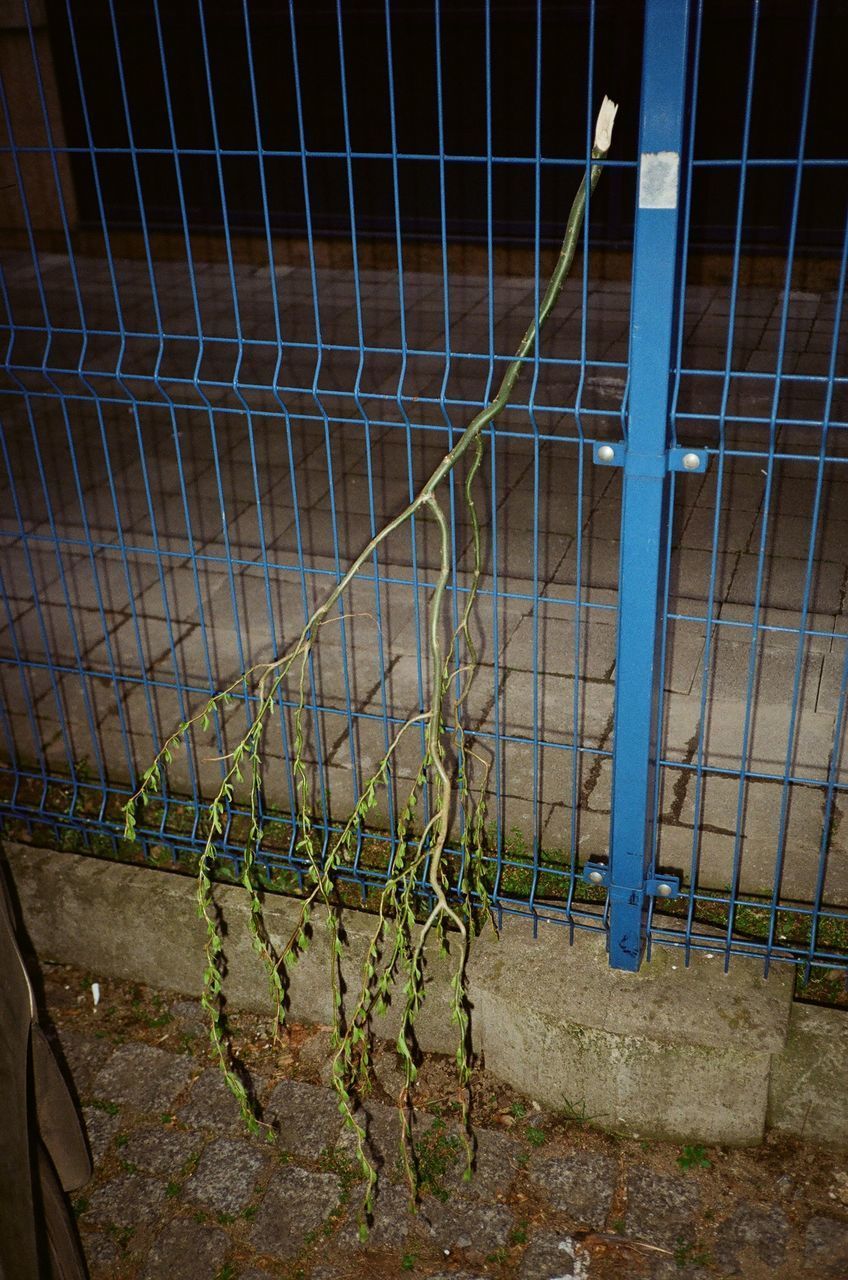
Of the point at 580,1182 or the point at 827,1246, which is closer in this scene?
the point at 827,1246

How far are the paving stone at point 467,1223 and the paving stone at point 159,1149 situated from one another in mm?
652

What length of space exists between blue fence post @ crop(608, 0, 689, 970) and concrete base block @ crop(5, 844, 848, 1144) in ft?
0.45

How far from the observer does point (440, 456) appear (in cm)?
602

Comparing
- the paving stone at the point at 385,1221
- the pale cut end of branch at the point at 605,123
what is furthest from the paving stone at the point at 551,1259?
the pale cut end of branch at the point at 605,123

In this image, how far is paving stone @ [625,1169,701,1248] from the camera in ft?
9.22

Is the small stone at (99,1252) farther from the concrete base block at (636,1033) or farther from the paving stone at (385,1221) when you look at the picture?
the concrete base block at (636,1033)

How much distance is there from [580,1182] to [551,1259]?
216mm

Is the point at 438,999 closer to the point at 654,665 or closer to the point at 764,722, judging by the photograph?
the point at 654,665

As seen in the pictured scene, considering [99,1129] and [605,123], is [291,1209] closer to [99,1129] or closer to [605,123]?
[99,1129]

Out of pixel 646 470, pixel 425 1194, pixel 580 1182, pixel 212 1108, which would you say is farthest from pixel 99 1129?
pixel 646 470

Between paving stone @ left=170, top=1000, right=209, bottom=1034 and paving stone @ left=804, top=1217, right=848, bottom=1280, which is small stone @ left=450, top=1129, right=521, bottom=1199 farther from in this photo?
paving stone @ left=170, top=1000, right=209, bottom=1034

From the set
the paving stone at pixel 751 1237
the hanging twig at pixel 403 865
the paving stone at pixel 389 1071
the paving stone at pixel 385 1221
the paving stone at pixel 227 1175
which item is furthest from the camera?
the paving stone at pixel 389 1071

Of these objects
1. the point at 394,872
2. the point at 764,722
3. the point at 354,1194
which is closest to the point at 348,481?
the point at 764,722

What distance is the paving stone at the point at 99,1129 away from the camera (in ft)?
10.2
